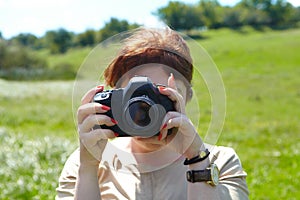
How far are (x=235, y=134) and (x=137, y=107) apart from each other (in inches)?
330

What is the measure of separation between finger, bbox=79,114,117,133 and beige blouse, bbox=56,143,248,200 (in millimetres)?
218

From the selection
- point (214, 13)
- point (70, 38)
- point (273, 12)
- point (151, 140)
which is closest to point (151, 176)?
point (151, 140)

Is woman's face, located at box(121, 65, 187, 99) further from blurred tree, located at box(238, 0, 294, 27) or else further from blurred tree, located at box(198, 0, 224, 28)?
blurred tree, located at box(238, 0, 294, 27)

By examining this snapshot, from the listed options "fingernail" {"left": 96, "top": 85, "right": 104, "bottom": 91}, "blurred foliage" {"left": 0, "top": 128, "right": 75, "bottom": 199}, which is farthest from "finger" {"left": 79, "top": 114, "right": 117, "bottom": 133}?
"blurred foliage" {"left": 0, "top": 128, "right": 75, "bottom": 199}

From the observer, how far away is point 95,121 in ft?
5.69

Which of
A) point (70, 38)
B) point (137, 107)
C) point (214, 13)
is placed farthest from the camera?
point (214, 13)

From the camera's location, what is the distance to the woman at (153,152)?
1760 millimetres

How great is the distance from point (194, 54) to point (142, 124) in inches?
14.1

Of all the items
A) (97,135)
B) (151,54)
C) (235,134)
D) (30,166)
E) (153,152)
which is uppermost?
(151,54)

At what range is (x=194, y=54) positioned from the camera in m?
1.92

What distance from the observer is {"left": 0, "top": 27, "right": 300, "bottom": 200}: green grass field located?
5637 mm

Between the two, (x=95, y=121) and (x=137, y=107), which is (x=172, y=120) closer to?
(x=137, y=107)

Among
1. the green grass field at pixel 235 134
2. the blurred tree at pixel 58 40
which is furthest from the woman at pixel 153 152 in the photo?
the blurred tree at pixel 58 40

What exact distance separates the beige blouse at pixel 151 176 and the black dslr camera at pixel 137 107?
26 centimetres
